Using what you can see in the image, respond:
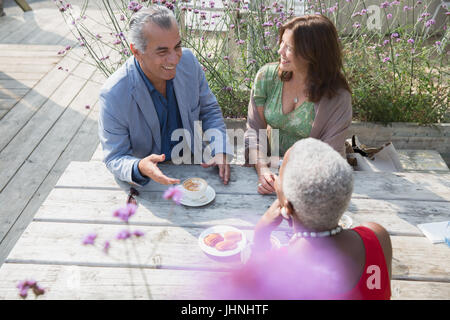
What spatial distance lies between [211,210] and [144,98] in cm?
67

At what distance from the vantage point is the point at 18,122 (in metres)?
3.53

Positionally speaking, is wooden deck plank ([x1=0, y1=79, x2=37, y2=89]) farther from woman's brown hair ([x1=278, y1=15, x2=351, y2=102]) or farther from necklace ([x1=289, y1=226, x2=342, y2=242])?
A: necklace ([x1=289, y1=226, x2=342, y2=242])

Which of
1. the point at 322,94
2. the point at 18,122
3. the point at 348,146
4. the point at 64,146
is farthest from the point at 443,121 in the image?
the point at 18,122

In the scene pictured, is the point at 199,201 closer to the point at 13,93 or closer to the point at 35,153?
the point at 35,153

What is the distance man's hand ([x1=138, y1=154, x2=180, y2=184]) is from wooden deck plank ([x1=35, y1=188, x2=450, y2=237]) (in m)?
0.10

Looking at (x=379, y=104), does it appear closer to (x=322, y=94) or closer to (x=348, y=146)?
(x=348, y=146)

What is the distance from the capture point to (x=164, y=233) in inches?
54.4

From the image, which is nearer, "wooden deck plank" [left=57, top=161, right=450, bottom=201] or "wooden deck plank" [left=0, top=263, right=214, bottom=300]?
"wooden deck plank" [left=0, top=263, right=214, bottom=300]

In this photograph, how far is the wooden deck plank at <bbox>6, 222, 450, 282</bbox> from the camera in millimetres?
1259

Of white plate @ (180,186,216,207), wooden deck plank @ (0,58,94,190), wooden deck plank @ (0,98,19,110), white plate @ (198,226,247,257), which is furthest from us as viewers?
wooden deck plank @ (0,98,19,110)

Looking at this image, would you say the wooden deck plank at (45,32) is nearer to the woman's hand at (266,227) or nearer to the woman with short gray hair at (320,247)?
the woman's hand at (266,227)

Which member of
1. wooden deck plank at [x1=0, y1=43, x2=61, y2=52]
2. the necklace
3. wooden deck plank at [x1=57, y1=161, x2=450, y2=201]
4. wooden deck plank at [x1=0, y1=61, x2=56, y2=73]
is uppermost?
the necklace

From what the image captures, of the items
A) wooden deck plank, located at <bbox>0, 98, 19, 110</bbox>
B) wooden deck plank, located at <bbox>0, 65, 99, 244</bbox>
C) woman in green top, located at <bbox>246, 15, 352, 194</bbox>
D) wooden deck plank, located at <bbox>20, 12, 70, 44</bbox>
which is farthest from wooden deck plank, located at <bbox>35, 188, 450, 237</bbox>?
wooden deck plank, located at <bbox>20, 12, 70, 44</bbox>

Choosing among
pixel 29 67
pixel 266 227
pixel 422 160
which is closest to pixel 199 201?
pixel 266 227
